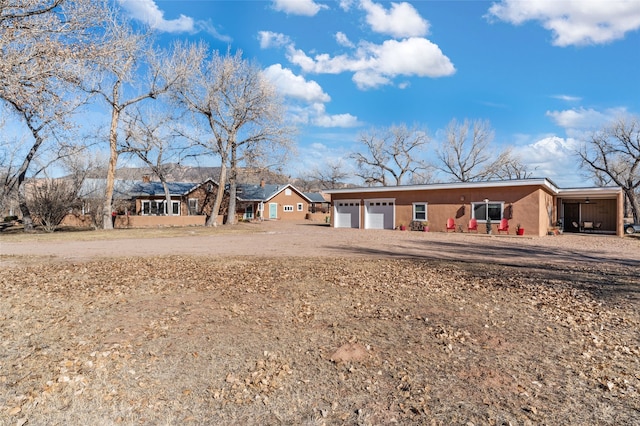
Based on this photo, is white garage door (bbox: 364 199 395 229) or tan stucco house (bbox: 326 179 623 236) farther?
white garage door (bbox: 364 199 395 229)

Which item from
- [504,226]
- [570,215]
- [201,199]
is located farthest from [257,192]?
[570,215]

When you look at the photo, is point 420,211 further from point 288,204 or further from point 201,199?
point 201,199

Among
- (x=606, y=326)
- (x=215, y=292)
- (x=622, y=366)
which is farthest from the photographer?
(x=215, y=292)

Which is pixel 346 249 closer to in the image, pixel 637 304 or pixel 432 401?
pixel 637 304

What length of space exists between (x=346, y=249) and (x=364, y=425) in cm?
1126

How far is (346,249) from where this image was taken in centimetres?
1433

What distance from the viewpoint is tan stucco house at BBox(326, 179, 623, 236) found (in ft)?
69.3

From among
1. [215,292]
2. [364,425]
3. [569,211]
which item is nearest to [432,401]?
[364,425]

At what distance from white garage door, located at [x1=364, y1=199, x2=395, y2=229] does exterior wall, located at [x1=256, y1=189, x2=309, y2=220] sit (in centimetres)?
1806

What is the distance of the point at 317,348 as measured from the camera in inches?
179

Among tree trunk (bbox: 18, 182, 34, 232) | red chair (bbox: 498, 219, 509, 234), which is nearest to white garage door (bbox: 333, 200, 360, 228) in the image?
red chair (bbox: 498, 219, 509, 234)

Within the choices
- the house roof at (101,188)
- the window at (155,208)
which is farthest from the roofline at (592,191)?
the house roof at (101,188)

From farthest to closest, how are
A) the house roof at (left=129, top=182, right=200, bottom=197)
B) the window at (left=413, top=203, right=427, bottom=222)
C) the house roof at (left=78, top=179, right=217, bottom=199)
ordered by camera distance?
the house roof at (left=129, top=182, right=200, bottom=197) → the house roof at (left=78, top=179, right=217, bottom=199) → the window at (left=413, top=203, right=427, bottom=222)

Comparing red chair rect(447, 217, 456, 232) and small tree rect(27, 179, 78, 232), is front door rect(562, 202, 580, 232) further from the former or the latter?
small tree rect(27, 179, 78, 232)
